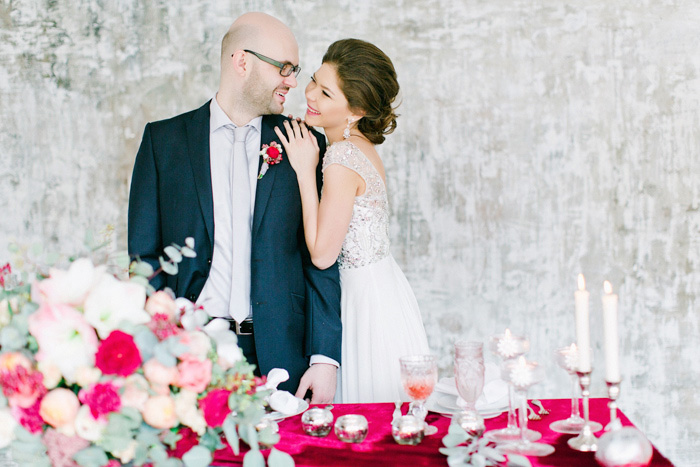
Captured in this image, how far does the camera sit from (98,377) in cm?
120

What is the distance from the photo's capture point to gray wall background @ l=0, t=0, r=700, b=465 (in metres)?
3.68

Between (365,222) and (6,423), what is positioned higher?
(365,222)

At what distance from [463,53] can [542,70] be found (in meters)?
0.45

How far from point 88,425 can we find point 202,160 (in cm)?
139

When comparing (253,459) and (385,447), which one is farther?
(385,447)

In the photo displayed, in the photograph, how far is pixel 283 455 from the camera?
136 cm

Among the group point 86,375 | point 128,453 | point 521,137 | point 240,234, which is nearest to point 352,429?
point 128,453

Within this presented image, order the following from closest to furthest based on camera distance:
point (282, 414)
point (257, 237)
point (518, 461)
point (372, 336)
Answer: point (518, 461) → point (282, 414) → point (257, 237) → point (372, 336)

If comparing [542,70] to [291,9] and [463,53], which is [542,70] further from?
[291,9]

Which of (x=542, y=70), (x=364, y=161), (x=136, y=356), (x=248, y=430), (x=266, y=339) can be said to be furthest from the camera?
(x=542, y=70)

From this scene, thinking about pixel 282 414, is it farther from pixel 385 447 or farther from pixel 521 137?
pixel 521 137

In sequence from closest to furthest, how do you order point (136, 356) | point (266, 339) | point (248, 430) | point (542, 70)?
point (136, 356)
point (248, 430)
point (266, 339)
point (542, 70)

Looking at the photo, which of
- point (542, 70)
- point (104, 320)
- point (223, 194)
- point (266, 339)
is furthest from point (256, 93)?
point (542, 70)

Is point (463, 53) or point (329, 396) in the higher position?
point (463, 53)
